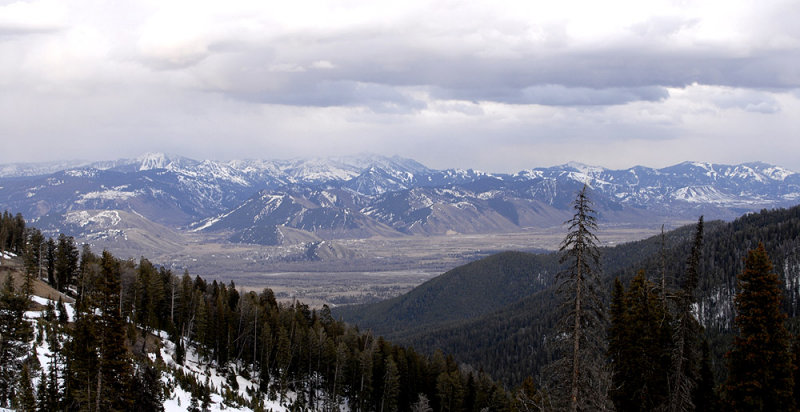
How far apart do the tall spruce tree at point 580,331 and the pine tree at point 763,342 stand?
11.4 meters

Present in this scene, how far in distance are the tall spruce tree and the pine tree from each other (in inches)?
447

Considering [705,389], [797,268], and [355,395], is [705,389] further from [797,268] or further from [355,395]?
[797,268]

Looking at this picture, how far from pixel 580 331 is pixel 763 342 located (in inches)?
527

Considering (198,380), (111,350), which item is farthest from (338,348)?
(111,350)

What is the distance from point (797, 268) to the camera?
5827 inches

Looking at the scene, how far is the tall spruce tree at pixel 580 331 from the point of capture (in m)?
26.3

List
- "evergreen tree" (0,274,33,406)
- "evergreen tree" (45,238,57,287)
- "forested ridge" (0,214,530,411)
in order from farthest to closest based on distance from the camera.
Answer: "evergreen tree" (45,238,57,287)
"forested ridge" (0,214,530,411)
"evergreen tree" (0,274,33,406)

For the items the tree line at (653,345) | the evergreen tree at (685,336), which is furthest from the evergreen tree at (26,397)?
the evergreen tree at (685,336)

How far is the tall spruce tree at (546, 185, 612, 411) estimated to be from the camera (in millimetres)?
26333


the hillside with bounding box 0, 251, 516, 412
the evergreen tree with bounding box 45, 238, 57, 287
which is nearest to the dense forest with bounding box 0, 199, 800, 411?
the hillside with bounding box 0, 251, 516, 412

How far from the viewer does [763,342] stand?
32.5 m

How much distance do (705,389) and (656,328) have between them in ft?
25.7

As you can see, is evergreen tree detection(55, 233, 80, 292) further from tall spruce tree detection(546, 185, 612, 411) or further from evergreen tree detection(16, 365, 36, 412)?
tall spruce tree detection(546, 185, 612, 411)

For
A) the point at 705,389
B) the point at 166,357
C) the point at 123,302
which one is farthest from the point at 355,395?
the point at 705,389
